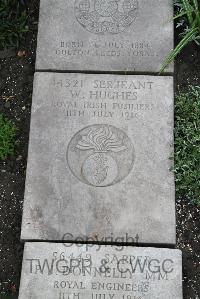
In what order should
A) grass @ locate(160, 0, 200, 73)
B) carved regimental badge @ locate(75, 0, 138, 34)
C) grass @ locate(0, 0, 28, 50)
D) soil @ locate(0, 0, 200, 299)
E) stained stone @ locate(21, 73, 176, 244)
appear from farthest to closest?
grass @ locate(0, 0, 28, 50) → carved regimental badge @ locate(75, 0, 138, 34) → grass @ locate(160, 0, 200, 73) → soil @ locate(0, 0, 200, 299) → stained stone @ locate(21, 73, 176, 244)

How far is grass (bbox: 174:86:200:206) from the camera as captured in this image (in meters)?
3.66

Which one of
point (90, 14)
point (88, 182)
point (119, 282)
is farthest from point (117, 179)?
point (90, 14)

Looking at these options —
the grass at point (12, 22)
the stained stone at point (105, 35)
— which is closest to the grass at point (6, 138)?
the stained stone at point (105, 35)

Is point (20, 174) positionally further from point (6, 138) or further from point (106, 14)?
point (106, 14)

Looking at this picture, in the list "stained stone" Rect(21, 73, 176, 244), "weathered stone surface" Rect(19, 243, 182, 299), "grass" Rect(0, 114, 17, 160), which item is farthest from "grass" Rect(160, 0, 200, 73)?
"weathered stone surface" Rect(19, 243, 182, 299)

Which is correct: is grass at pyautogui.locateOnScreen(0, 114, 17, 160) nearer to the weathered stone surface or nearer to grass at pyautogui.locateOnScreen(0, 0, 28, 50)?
grass at pyautogui.locateOnScreen(0, 0, 28, 50)

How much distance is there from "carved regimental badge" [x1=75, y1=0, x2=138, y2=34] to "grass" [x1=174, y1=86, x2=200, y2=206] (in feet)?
2.51

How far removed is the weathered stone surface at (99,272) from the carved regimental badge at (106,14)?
1.75 metres

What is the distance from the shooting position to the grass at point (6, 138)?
3.90 m

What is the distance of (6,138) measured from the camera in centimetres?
392

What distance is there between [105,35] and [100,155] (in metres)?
1.02

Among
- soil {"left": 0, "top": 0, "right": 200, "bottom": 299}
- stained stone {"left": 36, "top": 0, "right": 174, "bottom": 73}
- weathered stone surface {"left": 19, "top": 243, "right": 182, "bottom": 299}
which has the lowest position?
weathered stone surface {"left": 19, "top": 243, "right": 182, "bottom": 299}

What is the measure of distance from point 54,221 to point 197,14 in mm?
1951

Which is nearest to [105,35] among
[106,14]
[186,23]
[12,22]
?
[106,14]
